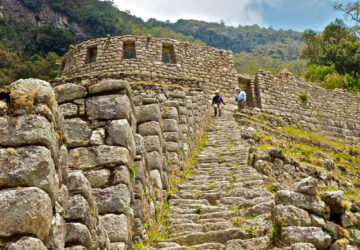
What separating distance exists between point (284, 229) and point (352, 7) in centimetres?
2034

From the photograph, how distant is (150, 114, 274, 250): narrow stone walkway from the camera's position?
5.34 meters

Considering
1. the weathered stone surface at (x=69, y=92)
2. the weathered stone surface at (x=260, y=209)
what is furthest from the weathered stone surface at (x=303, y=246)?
the weathered stone surface at (x=69, y=92)

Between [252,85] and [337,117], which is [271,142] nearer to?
[252,85]

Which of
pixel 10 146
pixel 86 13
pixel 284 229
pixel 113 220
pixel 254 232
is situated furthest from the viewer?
pixel 86 13

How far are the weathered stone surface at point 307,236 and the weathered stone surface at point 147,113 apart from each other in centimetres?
294

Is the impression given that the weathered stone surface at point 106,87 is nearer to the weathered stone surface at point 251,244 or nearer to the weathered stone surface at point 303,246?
the weathered stone surface at point 251,244

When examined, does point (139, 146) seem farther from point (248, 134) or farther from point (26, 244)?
point (248, 134)

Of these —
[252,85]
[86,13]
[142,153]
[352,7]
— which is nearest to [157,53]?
[252,85]

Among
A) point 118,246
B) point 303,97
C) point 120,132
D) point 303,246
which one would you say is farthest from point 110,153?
point 303,97

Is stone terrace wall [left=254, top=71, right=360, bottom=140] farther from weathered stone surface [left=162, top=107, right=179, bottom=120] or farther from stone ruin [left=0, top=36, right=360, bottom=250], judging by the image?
weathered stone surface [left=162, top=107, right=179, bottom=120]

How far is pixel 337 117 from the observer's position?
2192 centimetres

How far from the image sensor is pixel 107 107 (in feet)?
16.1

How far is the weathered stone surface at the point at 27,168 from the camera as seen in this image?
265 cm

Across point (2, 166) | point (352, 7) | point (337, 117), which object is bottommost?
point (337, 117)
